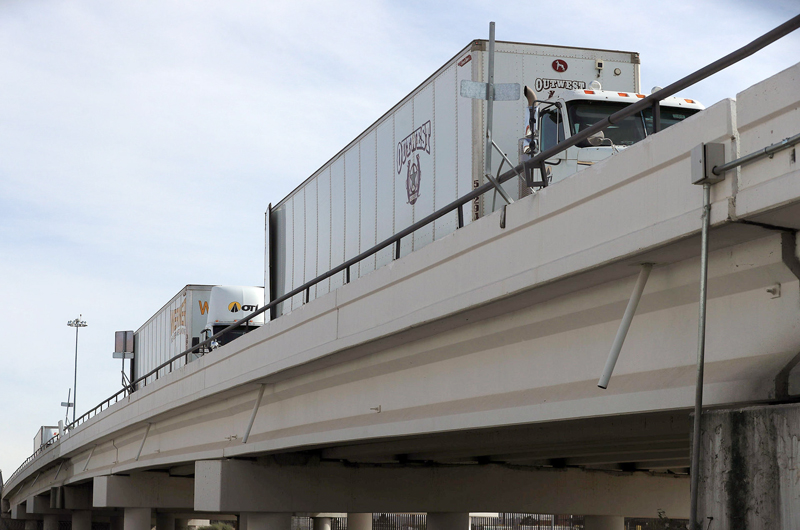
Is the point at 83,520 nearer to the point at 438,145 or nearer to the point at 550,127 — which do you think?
the point at 438,145

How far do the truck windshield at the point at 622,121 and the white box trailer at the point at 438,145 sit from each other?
1020 millimetres

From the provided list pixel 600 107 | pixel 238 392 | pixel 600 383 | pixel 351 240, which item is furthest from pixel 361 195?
pixel 600 383

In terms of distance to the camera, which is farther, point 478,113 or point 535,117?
point 478,113

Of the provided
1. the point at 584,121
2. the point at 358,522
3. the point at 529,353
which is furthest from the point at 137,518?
the point at 529,353

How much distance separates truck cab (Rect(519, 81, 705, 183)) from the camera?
501 inches

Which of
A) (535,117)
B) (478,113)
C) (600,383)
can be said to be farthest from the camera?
(478,113)

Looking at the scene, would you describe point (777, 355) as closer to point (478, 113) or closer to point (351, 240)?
point (478, 113)

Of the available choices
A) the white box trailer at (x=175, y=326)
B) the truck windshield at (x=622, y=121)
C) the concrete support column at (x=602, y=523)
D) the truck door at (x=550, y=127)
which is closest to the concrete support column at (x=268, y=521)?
the truck door at (x=550, y=127)

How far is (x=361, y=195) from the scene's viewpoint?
1819cm

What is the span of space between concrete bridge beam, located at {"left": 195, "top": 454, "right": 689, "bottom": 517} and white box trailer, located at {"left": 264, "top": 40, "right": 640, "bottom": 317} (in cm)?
372

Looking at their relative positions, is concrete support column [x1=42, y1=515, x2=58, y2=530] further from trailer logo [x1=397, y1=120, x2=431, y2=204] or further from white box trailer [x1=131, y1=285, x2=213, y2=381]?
trailer logo [x1=397, y1=120, x2=431, y2=204]

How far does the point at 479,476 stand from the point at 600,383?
13622 mm

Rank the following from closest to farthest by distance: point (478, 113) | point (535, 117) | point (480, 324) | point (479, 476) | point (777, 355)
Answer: point (777, 355)
point (480, 324)
point (535, 117)
point (478, 113)
point (479, 476)

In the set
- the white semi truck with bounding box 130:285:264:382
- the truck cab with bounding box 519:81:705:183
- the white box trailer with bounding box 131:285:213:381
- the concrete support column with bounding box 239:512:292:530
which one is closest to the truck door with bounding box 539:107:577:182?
the truck cab with bounding box 519:81:705:183
